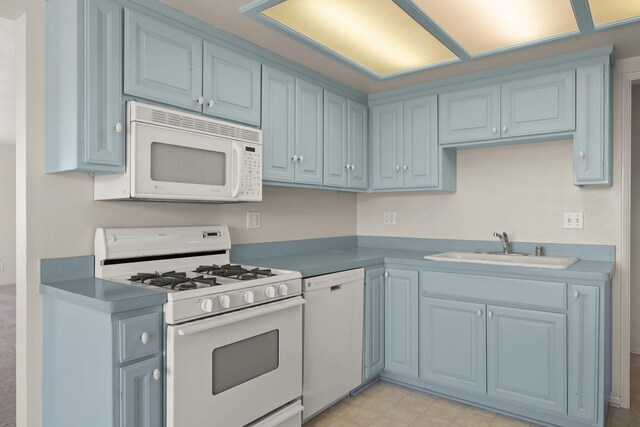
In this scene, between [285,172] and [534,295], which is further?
[285,172]

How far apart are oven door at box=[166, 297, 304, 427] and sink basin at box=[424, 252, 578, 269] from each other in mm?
1220

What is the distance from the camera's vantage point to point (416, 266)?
2926mm

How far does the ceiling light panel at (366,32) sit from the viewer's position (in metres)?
2.14

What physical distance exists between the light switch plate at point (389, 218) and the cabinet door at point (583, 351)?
1.64m

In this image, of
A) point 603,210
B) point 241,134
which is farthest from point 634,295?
point 241,134

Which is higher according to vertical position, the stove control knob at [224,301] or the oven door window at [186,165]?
the oven door window at [186,165]

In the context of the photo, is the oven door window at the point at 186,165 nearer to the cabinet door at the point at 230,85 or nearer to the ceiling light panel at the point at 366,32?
the cabinet door at the point at 230,85

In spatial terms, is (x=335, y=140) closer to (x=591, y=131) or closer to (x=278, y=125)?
(x=278, y=125)

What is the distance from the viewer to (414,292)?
9.62 ft

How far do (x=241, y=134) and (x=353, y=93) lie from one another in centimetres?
138

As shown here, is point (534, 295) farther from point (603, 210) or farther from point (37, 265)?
point (37, 265)

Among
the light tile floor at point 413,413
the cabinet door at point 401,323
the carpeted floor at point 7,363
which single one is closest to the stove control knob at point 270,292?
the light tile floor at point 413,413

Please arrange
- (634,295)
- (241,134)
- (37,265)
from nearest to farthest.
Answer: (37,265), (241,134), (634,295)

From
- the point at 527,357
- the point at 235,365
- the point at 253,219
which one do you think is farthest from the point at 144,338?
the point at 527,357
